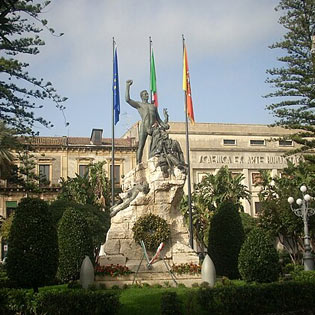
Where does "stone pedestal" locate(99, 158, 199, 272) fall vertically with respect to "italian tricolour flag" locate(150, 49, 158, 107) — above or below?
below

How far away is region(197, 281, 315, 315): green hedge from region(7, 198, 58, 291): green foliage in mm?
4190

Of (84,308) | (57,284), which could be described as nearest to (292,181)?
(57,284)

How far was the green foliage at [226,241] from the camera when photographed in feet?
56.6

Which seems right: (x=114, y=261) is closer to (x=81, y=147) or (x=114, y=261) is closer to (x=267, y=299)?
(x=267, y=299)

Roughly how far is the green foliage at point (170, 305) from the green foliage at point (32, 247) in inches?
151

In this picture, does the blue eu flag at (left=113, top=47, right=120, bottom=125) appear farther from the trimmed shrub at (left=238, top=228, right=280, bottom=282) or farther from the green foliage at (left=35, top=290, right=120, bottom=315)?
the green foliage at (left=35, top=290, right=120, bottom=315)

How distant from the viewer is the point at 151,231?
16406 mm

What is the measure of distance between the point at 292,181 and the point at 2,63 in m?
20.9

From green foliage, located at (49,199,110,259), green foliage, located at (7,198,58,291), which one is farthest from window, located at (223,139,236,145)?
green foliage, located at (7,198,58,291)

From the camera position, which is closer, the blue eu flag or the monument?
the monument

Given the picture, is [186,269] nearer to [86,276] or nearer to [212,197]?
[86,276]

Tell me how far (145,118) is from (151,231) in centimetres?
422

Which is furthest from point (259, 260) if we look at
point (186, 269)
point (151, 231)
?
point (151, 231)

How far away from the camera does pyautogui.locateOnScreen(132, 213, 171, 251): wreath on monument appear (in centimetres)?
1635
